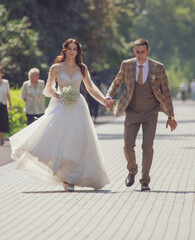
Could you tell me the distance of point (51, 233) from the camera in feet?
21.4

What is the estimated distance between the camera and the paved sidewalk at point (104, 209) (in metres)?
6.54

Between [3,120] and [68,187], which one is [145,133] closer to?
[68,187]

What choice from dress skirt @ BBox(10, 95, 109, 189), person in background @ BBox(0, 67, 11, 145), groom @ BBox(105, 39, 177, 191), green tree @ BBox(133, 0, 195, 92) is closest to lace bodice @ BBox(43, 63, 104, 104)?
dress skirt @ BBox(10, 95, 109, 189)

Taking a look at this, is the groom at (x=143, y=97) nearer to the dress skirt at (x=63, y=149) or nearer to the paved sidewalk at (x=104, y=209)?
the dress skirt at (x=63, y=149)

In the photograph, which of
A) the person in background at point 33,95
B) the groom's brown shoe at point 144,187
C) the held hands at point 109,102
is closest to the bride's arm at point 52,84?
the held hands at point 109,102

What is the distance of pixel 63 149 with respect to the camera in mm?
9562

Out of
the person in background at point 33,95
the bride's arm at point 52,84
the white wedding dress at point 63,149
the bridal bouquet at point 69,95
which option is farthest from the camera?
the person in background at point 33,95

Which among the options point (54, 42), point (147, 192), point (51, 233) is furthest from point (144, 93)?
point (54, 42)

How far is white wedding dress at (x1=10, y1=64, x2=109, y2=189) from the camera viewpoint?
31.1 feet

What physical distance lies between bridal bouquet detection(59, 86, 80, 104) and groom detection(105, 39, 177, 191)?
428 mm

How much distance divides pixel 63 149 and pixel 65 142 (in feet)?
0.32

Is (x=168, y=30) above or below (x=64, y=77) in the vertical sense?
below

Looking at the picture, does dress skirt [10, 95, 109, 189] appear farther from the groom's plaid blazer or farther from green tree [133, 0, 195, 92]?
green tree [133, 0, 195, 92]

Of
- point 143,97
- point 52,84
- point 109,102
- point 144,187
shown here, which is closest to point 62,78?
point 52,84
